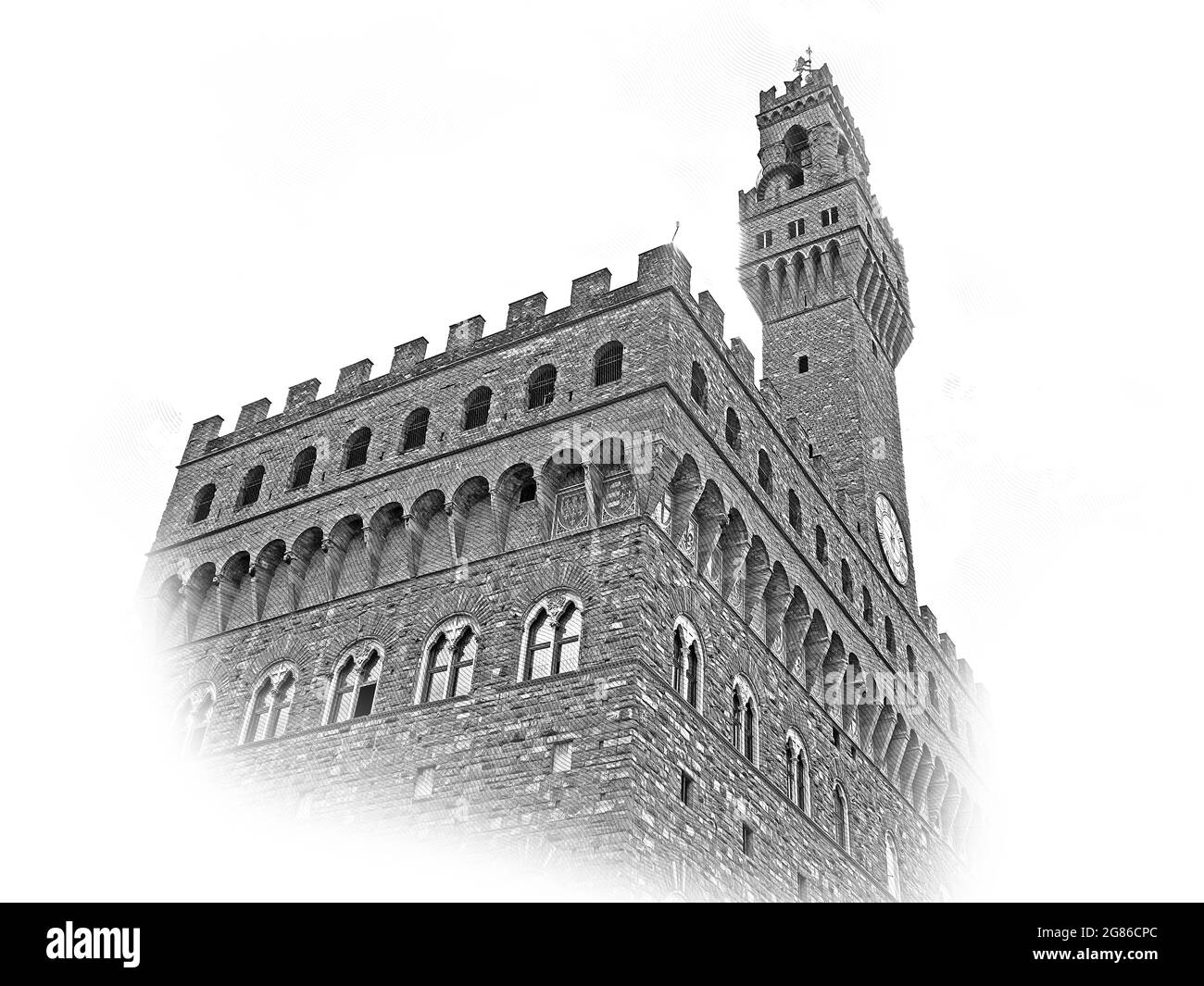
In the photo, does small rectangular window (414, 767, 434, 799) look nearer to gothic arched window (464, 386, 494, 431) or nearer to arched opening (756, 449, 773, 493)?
gothic arched window (464, 386, 494, 431)

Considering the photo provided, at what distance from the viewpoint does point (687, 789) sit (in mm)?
19266

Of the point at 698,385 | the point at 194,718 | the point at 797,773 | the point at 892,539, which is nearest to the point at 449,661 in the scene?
the point at 194,718

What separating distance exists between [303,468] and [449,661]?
23.9 feet

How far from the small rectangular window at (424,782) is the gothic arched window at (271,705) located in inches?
140

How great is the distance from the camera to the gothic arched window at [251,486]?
26.5 meters

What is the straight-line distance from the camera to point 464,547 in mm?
22672

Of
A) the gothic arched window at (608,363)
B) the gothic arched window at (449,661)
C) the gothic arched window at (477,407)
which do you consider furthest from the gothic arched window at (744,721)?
the gothic arched window at (477,407)

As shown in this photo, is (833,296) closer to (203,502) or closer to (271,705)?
(203,502)

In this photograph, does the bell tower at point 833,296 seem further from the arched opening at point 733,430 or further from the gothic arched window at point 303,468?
the gothic arched window at point 303,468

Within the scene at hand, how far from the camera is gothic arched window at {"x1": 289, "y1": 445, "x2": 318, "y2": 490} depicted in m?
26.0

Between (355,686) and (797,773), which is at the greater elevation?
(355,686)

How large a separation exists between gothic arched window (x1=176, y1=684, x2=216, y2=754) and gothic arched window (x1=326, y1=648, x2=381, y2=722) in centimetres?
298

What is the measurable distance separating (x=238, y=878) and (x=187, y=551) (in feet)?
27.2

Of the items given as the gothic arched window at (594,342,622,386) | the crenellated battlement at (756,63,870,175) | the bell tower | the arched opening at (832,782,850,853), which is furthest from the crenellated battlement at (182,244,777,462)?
the crenellated battlement at (756,63,870,175)
